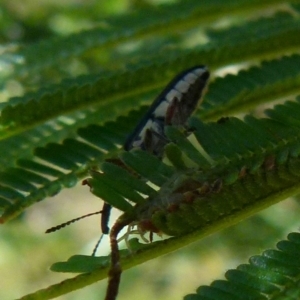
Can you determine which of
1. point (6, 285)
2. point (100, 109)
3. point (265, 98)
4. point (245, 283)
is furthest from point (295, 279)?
point (6, 285)

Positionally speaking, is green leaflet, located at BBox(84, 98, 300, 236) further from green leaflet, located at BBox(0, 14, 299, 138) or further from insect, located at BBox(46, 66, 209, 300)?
green leaflet, located at BBox(0, 14, 299, 138)

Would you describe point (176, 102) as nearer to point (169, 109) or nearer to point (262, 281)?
point (169, 109)

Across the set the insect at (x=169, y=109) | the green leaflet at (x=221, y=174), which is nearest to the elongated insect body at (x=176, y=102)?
the insect at (x=169, y=109)

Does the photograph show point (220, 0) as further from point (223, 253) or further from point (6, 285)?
point (6, 285)

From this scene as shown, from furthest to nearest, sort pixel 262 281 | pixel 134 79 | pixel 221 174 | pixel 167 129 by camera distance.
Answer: pixel 134 79 → pixel 167 129 → pixel 221 174 → pixel 262 281

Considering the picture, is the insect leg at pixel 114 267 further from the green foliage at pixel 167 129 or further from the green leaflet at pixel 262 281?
the green leaflet at pixel 262 281

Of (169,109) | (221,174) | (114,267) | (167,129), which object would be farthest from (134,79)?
(114,267)

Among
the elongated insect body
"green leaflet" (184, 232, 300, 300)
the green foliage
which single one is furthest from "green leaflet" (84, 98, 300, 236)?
the elongated insect body

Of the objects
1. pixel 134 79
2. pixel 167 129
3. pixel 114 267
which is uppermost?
pixel 134 79
